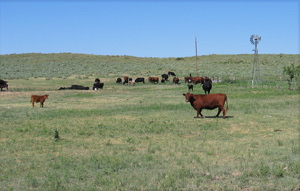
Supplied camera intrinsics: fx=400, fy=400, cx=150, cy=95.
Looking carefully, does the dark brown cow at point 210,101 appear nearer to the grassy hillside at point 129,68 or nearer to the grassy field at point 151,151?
the grassy field at point 151,151

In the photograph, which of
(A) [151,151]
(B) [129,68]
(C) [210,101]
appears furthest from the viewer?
(B) [129,68]

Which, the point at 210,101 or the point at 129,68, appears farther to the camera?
the point at 129,68

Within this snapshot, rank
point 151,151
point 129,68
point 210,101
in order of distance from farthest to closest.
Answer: point 129,68, point 210,101, point 151,151

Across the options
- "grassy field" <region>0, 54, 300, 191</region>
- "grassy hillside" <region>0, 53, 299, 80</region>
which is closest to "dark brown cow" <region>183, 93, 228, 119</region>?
"grassy field" <region>0, 54, 300, 191</region>

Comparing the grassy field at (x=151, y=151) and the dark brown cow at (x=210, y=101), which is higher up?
the dark brown cow at (x=210, y=101)

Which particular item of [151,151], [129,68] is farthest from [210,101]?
[129,68]

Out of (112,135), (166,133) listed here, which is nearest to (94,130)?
(112,135)

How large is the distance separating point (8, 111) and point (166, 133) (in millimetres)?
10239

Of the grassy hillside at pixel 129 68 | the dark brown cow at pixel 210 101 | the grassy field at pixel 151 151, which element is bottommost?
the grassy field at pixel 151 151

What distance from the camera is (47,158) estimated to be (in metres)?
9.95

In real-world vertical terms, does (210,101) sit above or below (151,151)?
above

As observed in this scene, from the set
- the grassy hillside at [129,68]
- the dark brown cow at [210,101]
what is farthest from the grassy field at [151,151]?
the grassy hillside at [129,68]

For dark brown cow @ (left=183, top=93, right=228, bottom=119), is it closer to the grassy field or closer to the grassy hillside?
the grassy field

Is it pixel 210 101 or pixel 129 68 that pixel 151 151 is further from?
pixel 129 68
